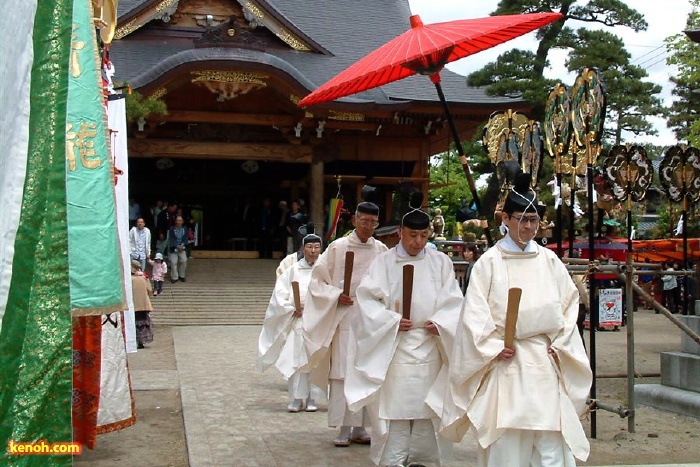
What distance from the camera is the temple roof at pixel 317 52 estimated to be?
1848 centimetres

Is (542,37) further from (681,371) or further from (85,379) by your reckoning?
(85,379)

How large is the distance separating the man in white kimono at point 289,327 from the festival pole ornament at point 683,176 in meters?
3.73

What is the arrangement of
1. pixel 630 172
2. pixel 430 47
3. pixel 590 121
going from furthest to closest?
1. pixel 630 172
2. pixel 590 121
3. pixel 430 47

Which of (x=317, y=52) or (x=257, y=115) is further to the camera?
(x=317, y=52)

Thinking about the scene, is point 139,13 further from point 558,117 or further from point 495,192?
point 558,117

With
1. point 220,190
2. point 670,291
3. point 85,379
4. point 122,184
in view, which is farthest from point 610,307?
point 220,190

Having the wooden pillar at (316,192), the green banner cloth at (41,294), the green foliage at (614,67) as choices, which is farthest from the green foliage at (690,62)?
the green banner cloth at (41,294)

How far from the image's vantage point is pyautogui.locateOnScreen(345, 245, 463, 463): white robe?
5.48 m

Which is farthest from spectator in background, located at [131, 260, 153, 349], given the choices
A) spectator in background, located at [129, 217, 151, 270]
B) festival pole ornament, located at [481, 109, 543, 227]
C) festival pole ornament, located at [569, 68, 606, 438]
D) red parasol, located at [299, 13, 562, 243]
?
festival pole ornament, located at [569, 68, 606, 438]

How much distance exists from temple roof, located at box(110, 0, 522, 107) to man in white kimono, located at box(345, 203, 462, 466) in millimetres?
13219

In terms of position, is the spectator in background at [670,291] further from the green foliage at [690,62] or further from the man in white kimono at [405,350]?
the man in white kimono at [405,350]

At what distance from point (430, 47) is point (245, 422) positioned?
354cm

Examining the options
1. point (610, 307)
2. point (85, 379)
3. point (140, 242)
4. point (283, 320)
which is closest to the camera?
point (85, 379)

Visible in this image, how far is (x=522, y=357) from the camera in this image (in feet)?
15.9
